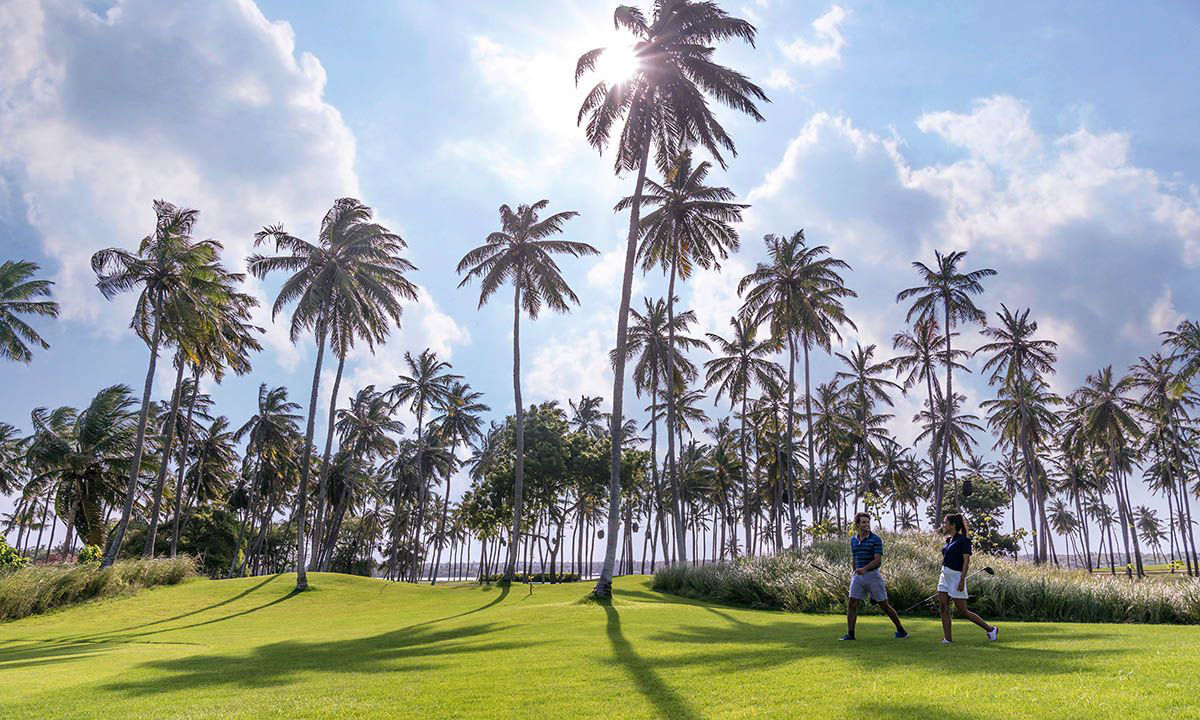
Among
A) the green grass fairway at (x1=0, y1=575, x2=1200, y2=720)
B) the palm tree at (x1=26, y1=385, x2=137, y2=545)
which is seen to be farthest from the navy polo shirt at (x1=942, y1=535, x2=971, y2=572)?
the palm tree at (x1=26, y1=385, x2=137, y2=545)

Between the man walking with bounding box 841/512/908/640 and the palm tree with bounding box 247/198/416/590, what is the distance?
1056 inches

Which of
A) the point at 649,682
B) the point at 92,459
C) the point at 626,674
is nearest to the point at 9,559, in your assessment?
the point at 92,459

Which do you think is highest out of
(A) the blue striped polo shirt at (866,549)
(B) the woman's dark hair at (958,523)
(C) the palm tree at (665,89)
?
(C) the palm tree at (665,89)

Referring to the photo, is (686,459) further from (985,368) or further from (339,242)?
(339,242)

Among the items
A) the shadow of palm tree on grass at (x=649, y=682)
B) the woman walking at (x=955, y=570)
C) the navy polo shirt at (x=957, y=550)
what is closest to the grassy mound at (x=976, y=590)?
the woman walking at (x=955, y=570)

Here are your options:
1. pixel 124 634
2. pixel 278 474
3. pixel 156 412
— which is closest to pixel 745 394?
pixel 124 634

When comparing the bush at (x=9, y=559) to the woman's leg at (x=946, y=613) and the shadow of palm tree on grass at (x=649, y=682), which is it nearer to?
the shadow of palm tree on grass at (x=649, y=682)

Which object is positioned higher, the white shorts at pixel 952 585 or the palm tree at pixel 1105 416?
the palm tree at pixel 1105 416

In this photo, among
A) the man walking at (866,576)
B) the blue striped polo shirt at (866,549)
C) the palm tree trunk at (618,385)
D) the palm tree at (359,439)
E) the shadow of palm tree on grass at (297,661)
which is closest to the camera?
the shadow of palm tree on grass at (297,661)

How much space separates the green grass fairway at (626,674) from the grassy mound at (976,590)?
587cm

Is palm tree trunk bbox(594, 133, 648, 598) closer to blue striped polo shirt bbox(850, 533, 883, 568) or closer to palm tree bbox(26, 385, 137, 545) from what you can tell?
blue striped polo shirt bbox(850, 533, 883, 568)

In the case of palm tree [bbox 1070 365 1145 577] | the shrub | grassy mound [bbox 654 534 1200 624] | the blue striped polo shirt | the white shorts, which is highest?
palm tree [bbox 1070 365 1145 577]

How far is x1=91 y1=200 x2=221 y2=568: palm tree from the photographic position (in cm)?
2856

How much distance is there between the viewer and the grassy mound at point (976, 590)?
15.8 m
